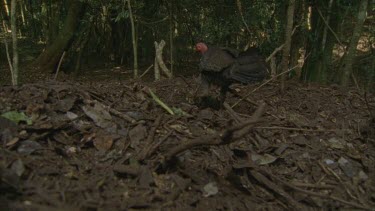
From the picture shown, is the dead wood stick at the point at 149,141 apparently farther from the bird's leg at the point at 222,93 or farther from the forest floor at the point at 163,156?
the bird's leg at the point at 222,93

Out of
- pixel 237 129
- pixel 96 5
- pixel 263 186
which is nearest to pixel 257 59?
pixel 263 186

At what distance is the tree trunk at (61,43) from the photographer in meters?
11.0

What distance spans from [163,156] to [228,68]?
5.75 feet

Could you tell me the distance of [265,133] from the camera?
4594 mm

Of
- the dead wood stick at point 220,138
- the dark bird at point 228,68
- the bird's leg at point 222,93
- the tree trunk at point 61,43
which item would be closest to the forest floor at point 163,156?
the dead wood stick at point 220,138

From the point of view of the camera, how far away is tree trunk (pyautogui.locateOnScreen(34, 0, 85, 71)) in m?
11.0

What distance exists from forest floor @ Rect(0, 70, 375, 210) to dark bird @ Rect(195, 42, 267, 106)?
372 millimetres

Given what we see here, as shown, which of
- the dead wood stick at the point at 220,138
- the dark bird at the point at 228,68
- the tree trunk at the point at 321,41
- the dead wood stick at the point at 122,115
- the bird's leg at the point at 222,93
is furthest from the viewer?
the tree trunk at the point at 321,41

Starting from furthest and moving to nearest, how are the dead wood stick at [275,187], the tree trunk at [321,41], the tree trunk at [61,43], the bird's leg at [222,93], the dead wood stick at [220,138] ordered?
the tree trunk at [61,43], the tree trunk at [321,41], the bird's leg at [222,93], the dead wood stick at [275,187], the dead wood stick at [220,138]

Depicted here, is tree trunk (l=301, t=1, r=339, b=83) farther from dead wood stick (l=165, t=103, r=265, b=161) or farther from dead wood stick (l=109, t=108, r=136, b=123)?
dead wood stick (l=165, t=103, r=265, b=161)

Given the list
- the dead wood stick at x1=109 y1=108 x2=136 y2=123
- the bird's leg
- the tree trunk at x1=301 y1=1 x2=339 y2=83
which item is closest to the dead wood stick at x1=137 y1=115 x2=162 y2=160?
the dead wood stick at x1=109 y1=108 x2=136 y2=123

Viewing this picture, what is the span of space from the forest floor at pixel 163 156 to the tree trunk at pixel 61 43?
21.6 ft

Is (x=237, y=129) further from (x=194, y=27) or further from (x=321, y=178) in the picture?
(x=194, y=27)

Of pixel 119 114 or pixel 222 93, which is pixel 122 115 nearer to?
pixel 119 114
